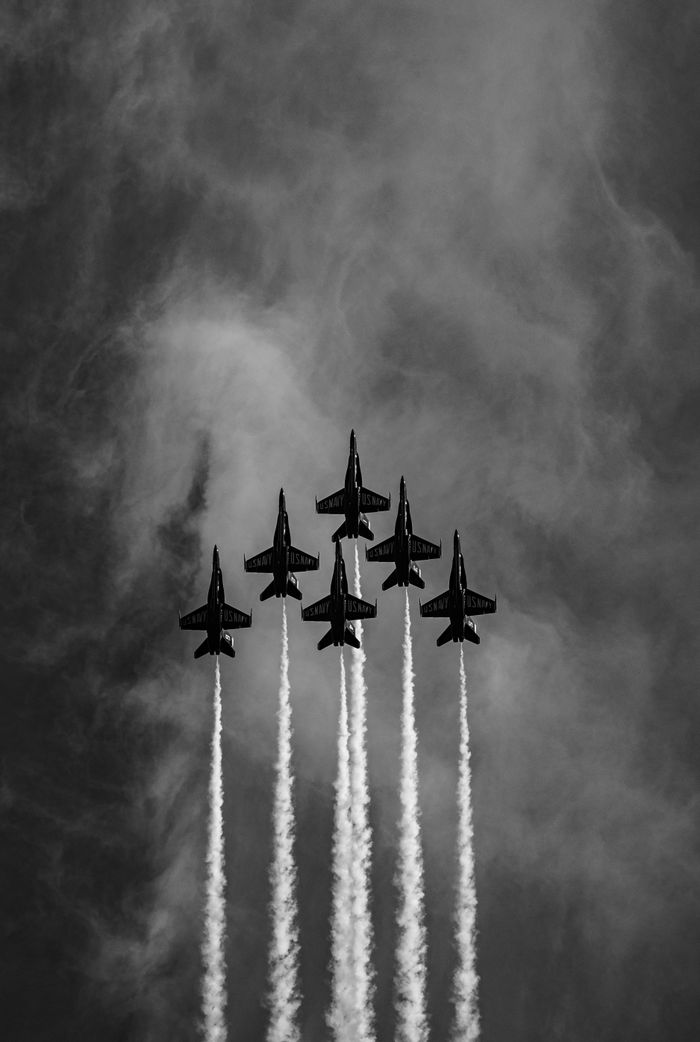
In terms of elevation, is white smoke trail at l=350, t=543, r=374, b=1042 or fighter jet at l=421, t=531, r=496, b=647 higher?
fighter jet at l=421, t=531, r=496, b=647

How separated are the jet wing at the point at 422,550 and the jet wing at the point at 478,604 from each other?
4434mm

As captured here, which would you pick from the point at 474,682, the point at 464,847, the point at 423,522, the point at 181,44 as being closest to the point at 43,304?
the point at 181,44

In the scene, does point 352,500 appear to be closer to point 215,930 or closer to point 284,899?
point 284,899

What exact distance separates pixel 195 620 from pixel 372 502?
1793 cm

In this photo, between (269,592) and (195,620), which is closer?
(269,592)

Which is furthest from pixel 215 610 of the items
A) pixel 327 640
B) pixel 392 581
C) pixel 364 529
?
pixel 392 581

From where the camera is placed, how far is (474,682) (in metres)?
178

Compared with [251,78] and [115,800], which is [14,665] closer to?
[115,800]

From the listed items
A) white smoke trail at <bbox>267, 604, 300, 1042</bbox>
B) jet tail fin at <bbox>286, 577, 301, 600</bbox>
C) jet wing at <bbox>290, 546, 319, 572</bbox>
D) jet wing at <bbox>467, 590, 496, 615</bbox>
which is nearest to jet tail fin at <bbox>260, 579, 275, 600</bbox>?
jet tail fin at <bbox>286, 577, 301, 600</bbox>

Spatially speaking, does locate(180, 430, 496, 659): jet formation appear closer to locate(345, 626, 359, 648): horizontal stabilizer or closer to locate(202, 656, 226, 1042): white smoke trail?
locate(345, 626, 359, 648): horizontal stabilizer

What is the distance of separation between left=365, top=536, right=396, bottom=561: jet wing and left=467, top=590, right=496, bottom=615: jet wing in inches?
288

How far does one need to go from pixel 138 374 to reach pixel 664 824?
68030 mm

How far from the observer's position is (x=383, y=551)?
15900cm

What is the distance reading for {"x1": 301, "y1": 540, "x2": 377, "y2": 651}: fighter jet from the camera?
151750 mm
